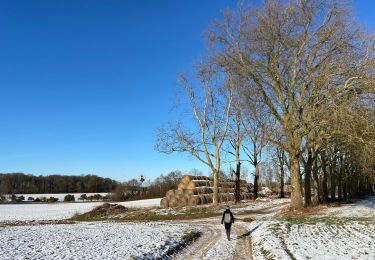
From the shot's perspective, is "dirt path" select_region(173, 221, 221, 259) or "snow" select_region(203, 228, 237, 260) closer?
"snow" select_region(203, 228, 237, 260)

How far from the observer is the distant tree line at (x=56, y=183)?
164 m

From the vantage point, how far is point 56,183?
16775 centimetres

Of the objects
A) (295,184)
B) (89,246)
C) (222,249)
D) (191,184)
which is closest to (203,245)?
(222,249)

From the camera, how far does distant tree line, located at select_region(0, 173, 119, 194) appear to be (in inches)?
6447

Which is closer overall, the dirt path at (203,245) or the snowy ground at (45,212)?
the dirt path at (203,245)

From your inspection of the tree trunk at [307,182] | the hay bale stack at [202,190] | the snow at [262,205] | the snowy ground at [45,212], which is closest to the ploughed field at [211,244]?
the tree trunk at [307,182]

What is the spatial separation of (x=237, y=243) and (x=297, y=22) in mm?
17091

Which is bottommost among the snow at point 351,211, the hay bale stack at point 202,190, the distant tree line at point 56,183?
the snow at point 351,211

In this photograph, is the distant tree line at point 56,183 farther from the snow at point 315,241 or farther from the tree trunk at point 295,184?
the snow at point 315,241

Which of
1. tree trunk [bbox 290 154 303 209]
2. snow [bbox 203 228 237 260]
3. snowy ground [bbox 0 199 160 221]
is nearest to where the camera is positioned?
snow [bbox 203 228 237 260]

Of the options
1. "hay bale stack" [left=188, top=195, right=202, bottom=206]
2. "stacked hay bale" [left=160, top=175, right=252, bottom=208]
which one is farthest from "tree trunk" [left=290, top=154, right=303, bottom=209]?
"stacked hay bale" [left=160, top=175, right=252, bottom=208]

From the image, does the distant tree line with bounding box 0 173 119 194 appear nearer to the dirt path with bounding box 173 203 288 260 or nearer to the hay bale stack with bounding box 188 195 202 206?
the hay bale stack with bounding box 188 195 202 206

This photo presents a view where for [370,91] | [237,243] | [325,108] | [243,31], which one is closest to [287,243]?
[237,243]

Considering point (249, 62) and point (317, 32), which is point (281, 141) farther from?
point (317, 32)
